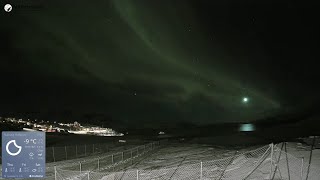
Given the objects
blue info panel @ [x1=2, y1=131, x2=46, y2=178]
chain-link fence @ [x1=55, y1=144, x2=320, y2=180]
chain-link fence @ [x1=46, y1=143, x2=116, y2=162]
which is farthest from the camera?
chain-link fence @ [x1=46, y1=143, x2=116, y2=162]

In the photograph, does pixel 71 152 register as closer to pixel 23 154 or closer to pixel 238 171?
pixel 238 171

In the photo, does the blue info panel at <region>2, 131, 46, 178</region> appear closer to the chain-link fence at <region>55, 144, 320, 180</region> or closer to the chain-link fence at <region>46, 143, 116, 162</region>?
the chain-link fence at <region>55, 144, 320, 180</region>

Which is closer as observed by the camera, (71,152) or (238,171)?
(238,171)

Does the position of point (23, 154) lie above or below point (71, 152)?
above

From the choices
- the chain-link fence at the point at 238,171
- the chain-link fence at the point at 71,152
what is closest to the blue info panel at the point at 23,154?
the chain-link fence at the point at 238,171

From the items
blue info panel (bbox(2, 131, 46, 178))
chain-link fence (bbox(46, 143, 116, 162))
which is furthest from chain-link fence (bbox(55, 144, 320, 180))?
chain-link fence (bbox(46, 143, 116, 162))

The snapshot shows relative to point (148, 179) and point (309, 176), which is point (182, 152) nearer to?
point (148, 179)

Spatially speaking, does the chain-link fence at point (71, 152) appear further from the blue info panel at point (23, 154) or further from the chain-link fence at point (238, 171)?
the blue info panel at point (23, 154)

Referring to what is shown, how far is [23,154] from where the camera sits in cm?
980

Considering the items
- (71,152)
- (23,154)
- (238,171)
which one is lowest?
(71,152)

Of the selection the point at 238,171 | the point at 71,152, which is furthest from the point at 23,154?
the point at 71,152

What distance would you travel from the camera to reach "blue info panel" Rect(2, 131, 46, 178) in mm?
9719

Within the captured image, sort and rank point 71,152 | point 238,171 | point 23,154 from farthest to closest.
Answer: point 71,152 → point 238,171 → point 23,154

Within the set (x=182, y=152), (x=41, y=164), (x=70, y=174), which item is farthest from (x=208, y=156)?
(x=41, y=164)
